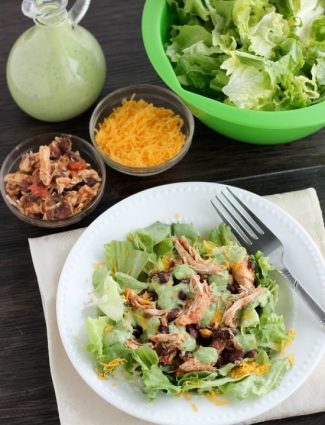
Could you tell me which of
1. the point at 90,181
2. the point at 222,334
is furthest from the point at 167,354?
the point at 90,181

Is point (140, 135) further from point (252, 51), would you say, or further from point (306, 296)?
point (306, 296)

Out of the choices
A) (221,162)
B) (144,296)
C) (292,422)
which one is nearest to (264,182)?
(221,162)

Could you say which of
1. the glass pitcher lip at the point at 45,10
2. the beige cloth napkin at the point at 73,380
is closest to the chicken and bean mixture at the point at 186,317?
the beige cloth napkin at the point at 73,380

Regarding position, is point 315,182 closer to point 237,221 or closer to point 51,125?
point 237,221

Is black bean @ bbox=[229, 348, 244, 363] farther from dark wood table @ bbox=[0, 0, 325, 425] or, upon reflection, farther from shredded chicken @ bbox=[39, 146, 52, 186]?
shredded chicken @ bbox=[39, 146, 52, 186]

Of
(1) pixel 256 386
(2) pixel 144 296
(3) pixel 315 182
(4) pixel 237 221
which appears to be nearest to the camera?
(1) pixel 256 386

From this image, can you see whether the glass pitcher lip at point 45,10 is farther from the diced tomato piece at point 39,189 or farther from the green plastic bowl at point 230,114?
the diced tomato piece at point 39,189
